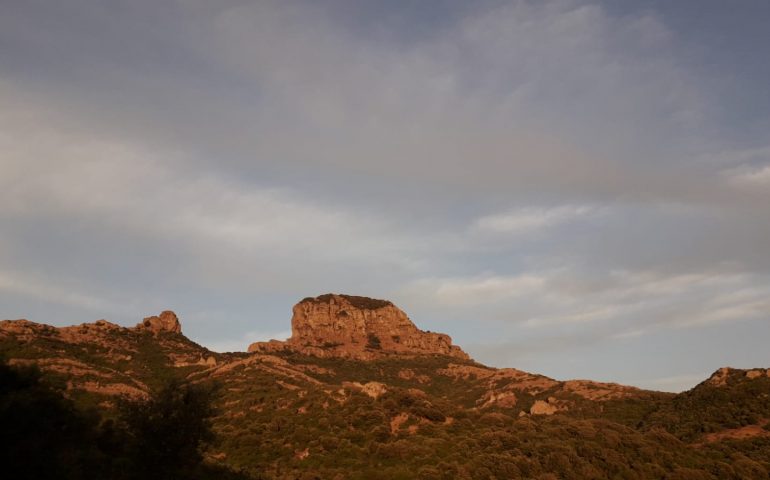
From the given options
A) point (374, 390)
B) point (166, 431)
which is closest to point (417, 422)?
point (374, 390)

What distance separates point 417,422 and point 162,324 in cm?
Result: 11041

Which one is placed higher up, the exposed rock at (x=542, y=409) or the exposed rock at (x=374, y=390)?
the exposed rock at (x=374, y=390)

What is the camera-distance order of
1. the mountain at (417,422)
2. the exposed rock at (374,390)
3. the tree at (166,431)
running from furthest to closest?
1. the exposed rock at (374,390)
2. the mountain at (417,422)
3. the tree at (166,431)

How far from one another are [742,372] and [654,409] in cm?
1652

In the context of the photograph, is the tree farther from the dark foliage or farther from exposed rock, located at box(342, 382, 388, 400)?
exposed rock, located at box(342, 382, 388, 400)

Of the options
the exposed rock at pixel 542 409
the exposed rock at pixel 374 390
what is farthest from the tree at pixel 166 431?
the exposed rock at pixel 542 409

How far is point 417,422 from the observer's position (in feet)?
214

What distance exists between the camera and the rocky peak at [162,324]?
147100 millimetres

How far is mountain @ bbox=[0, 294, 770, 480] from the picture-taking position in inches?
2073

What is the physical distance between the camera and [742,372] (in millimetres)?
97000

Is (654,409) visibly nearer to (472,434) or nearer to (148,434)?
(472,434)

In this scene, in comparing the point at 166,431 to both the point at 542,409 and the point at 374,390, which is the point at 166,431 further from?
the point at 542,409

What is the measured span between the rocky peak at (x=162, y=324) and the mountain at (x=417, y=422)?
1757 centimetres

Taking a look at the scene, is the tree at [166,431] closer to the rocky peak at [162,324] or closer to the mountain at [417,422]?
the mountain at [417,422]
